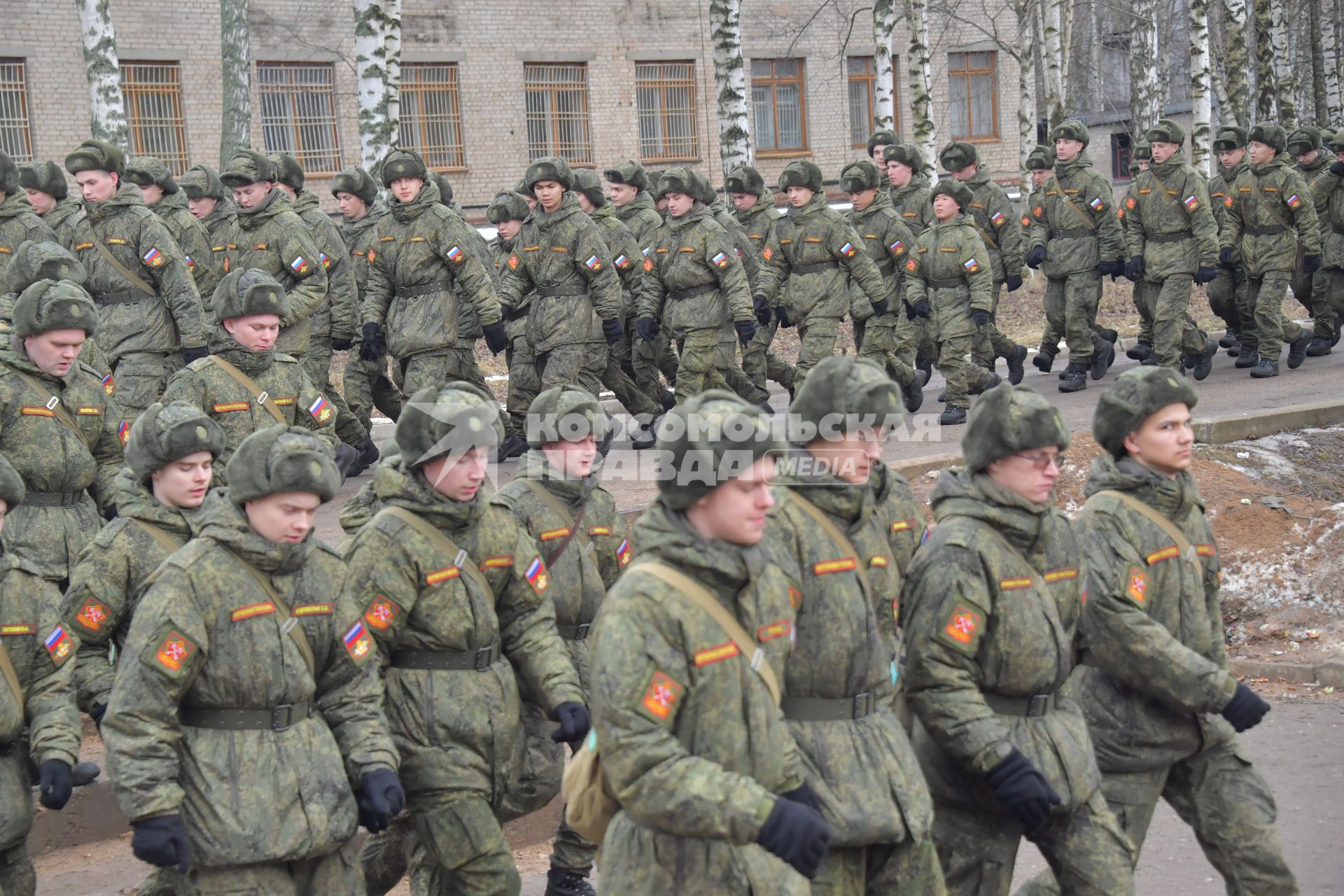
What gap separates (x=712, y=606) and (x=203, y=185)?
9.83 m

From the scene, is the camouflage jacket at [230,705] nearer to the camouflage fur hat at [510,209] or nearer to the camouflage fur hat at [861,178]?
the camouflage fur hat at [510,209]

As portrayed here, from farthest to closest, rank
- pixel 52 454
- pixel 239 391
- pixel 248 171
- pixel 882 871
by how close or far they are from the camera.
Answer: pixel 248 171, pixel 239 391, pixel 52 454, pixel 882 871

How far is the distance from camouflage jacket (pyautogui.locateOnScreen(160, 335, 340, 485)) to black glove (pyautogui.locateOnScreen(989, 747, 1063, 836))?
456 centimetres

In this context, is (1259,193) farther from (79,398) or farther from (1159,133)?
(79,398)

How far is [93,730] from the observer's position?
8461 mm

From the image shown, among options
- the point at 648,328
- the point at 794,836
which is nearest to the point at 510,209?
the point at 648,328

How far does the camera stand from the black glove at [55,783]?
5164mm

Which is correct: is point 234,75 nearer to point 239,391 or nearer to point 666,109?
point 666,109

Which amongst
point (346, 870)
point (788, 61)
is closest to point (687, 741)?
point (346, 870)

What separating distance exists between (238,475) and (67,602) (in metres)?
1.09

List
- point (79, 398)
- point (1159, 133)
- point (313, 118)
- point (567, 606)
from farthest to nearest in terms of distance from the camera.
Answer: point (313, 118) → point (1159, 133) → point (79, 398) → point (567, 606)

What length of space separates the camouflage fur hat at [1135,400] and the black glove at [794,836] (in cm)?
245

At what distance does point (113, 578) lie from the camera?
228 inches

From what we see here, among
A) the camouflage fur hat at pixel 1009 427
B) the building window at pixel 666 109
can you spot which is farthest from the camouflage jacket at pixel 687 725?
the building window at pixel 666 109
